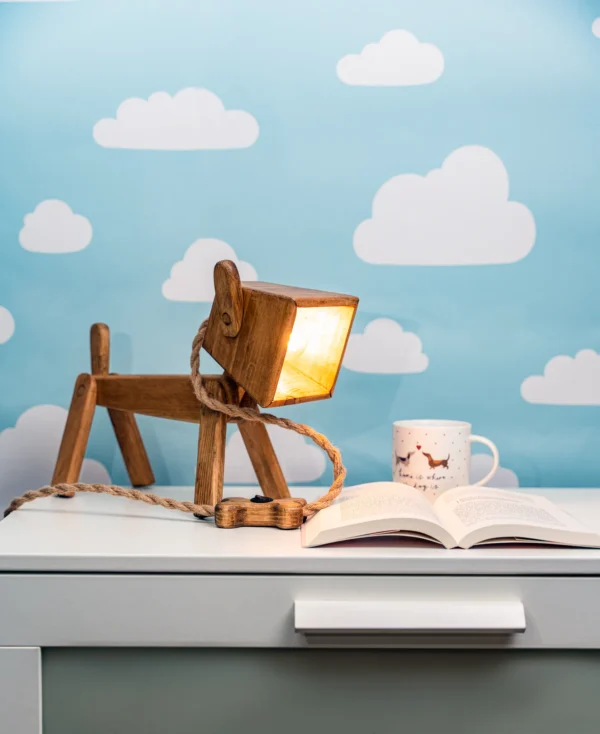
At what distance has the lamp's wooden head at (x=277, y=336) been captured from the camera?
90cm

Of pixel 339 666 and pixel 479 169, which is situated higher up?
pixel 479 169

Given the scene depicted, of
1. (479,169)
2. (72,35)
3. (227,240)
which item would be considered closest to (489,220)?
(479,169)

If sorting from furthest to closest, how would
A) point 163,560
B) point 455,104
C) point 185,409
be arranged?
point 455,104 → point 185,409 → point 163,560

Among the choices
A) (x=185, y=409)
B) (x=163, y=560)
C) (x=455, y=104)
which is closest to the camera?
(x=163, y=560)

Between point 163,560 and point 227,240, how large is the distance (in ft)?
2.06

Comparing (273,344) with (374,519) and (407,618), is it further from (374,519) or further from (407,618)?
(407,618)

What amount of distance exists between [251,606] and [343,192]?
2.36 feet

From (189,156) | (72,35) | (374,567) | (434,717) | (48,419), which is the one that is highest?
(72,35)

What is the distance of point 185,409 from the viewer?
3.45ft

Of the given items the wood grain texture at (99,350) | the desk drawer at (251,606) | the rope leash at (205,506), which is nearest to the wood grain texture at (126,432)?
the wood grain texture at (99,350)

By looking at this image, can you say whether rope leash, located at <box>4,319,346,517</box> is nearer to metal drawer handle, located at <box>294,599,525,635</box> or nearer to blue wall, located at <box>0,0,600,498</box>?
metal drawer handle, located at <box>294,599,525,635</box>

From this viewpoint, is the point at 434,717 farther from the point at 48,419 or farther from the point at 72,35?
the point at 72,35

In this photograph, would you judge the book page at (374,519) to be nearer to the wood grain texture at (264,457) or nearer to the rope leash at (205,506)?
the rope leash at (205,506)

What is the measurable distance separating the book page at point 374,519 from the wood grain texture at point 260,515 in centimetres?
2
